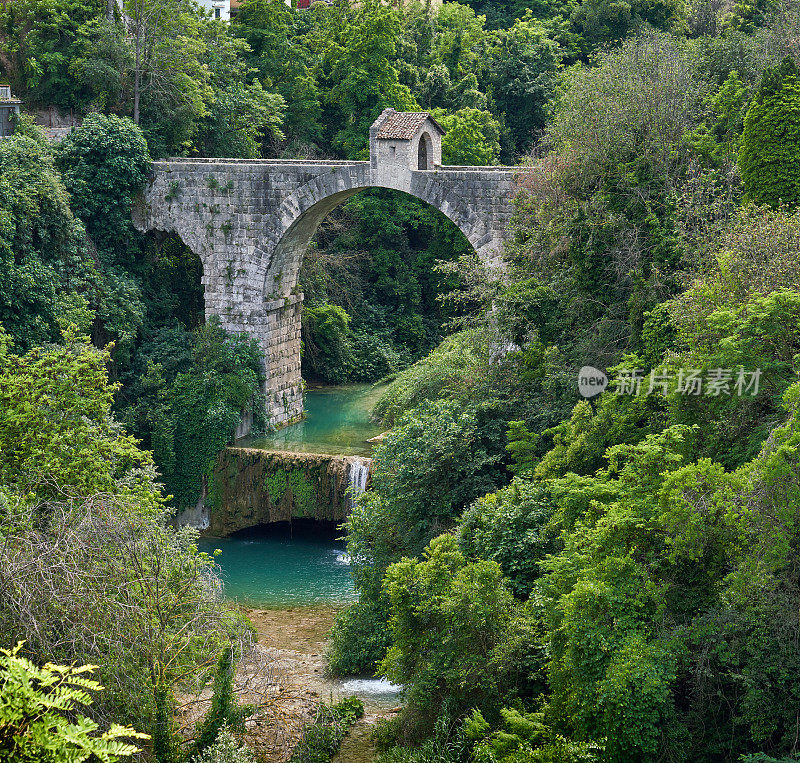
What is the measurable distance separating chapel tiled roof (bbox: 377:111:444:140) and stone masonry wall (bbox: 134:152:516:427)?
0.65 metres

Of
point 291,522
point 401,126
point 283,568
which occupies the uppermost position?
point 401,126

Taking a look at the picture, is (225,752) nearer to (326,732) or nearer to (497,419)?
Result: (326,732)

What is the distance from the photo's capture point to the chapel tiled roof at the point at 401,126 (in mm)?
25469

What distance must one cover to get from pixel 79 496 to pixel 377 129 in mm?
14647

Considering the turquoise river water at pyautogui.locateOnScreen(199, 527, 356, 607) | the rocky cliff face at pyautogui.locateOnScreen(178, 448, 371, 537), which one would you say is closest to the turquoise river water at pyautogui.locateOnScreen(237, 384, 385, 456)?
the rocky cliff face at pyautogui.locateOnScreen(178, 448, 371, 537)

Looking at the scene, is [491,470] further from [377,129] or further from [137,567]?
[377,129]

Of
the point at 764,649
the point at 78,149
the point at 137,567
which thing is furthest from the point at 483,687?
the point at 78,149

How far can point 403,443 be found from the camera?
18016 mm

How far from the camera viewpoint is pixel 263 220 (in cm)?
2733

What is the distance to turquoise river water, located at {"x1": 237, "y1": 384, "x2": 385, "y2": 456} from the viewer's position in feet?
86.9

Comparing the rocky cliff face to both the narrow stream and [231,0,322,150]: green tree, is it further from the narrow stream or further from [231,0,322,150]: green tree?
[231,0,322,150]: green tree

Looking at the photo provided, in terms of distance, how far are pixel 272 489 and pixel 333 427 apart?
376cm

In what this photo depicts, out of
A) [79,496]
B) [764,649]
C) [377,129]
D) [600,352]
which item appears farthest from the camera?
[377,129]

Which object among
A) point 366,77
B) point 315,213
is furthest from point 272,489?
point 366,77
